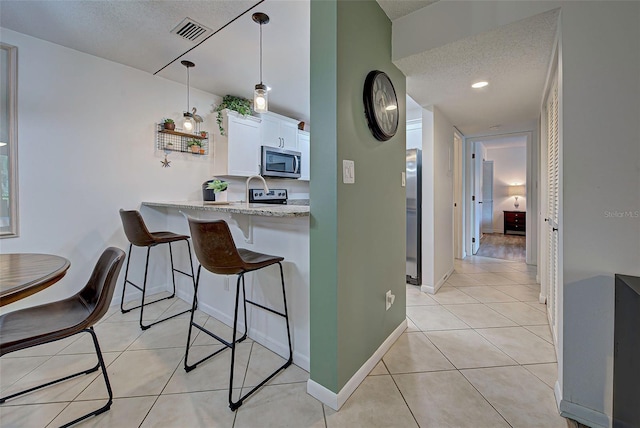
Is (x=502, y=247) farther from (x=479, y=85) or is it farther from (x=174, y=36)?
(x=174, y=36)

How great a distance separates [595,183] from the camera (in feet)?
4.12

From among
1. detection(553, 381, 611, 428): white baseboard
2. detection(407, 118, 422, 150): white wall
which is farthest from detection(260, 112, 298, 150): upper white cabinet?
detection(553, 381, 611, 428): white baseboard

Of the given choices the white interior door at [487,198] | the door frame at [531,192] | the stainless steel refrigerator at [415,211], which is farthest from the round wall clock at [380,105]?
the white interior door at [487,198]

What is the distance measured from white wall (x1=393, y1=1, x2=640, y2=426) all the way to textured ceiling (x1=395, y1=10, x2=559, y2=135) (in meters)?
0.31

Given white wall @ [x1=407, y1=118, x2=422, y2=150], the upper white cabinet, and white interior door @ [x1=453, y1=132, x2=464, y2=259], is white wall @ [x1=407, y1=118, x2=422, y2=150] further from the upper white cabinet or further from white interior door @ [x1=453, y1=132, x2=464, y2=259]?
the upper white cabinet

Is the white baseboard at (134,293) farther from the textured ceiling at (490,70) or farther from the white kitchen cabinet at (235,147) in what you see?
the textured ceiling at (490,70)

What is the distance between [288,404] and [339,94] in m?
1.60

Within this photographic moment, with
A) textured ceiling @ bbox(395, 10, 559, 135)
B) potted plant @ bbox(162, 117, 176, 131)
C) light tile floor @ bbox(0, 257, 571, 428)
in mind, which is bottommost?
light tile floor @ bbox(0, 257, 571, 428)

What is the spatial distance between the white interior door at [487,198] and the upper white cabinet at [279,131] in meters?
5.63

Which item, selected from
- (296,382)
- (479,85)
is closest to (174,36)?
(479,85)

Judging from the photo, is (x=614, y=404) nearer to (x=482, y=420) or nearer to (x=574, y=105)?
(x=482, y=420)

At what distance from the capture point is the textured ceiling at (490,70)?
1674 millimetres

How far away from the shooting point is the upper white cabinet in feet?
12.7

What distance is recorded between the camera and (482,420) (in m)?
1.31
